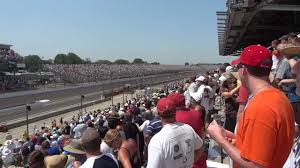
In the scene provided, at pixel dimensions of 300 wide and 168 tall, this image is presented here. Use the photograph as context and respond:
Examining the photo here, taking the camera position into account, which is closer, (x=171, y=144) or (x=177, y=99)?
(x=171, y=144)

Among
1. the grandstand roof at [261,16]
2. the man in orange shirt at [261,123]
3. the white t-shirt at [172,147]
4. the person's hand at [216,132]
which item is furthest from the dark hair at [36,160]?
the grandstand roof at [261,16]

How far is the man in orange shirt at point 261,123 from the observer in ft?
8.43

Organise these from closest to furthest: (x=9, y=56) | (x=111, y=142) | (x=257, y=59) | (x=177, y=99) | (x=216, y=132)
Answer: (x=257, y=59)
(x=216, y=132)
(x=177, y=99)
(x=111, y=142)
(x=9, y=56)

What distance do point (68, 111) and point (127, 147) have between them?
42.4 metres

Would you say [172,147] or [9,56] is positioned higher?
[9,56]

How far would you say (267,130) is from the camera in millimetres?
2551

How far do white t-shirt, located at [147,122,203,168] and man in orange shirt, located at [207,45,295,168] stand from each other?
1047 mm

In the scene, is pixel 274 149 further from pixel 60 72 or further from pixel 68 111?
pixel 60 72

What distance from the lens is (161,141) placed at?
3852 millimetres

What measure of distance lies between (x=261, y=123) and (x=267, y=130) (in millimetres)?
54

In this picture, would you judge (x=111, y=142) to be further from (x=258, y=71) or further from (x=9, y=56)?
(x=9, y=56)

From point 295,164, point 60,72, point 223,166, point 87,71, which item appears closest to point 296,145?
point 295,164

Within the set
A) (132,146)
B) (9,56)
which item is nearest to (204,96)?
(132,146)

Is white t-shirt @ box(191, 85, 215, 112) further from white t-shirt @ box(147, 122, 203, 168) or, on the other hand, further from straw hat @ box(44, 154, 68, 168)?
white t-shirt @ box(147, 122, 203, 168)
